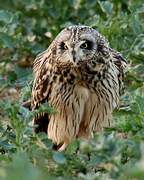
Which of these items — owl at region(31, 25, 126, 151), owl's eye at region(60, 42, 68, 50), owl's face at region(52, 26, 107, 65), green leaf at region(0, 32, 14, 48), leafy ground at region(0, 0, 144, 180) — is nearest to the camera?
leafy ground at region(0, 0, 144, 180)

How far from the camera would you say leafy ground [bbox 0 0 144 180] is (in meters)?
4.64

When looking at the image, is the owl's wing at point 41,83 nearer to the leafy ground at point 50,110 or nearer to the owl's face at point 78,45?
the leafy ground at point 50,110

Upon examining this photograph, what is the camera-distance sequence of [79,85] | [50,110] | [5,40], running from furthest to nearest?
[5,40] < [79,85] < [50,110]

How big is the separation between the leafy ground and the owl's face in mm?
443

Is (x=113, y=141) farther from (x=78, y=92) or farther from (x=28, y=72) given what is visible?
(x=28, y=72)

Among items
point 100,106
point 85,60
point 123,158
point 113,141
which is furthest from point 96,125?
point 113,141

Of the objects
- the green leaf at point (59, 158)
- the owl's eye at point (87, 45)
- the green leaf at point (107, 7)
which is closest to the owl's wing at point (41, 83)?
the owl's eye at point (87, 45)

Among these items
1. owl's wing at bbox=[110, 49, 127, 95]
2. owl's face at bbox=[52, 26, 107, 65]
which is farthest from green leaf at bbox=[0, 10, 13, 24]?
owl's face at bbox=[52, 26, 107, 65]

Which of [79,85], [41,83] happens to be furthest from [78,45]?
[41,83]

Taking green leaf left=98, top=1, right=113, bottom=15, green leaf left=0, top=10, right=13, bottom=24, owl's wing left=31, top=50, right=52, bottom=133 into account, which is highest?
green leaf left=98, top=1, right=113, bottom=15

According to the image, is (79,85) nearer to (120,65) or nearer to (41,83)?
(41,83)

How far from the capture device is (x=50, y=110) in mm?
5488

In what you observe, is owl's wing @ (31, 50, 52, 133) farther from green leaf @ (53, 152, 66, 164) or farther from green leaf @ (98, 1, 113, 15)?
green leaf @ (53, 152, 66, 164)

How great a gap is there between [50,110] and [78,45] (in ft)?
2.79
